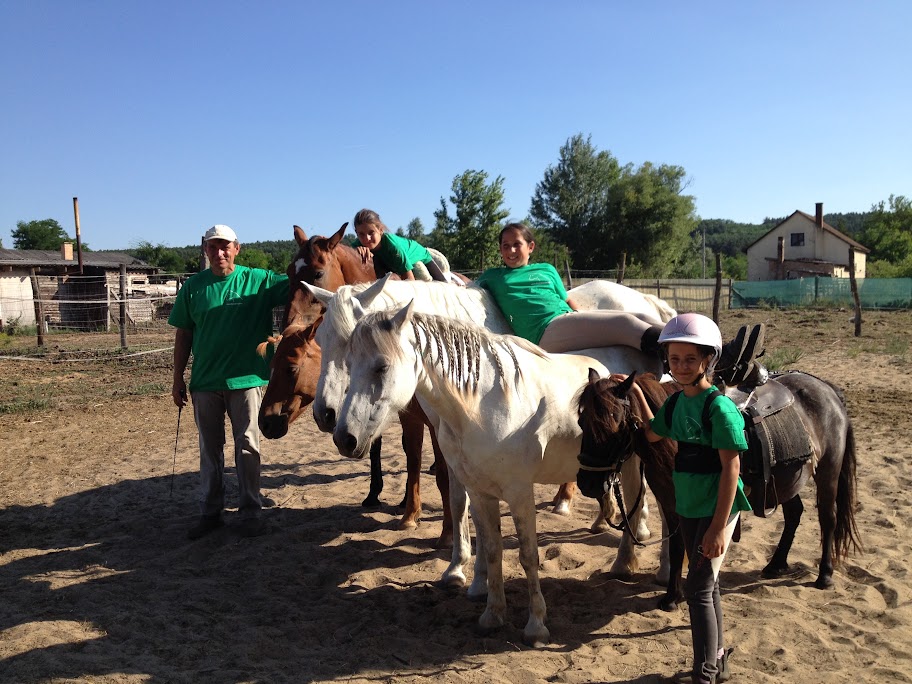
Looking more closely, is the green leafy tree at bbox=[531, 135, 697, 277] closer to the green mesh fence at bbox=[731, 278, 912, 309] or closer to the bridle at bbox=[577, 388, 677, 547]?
the green mesh fence at bbox=[731, 278, 912, 309]

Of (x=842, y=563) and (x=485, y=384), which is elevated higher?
(x=485, y=384)

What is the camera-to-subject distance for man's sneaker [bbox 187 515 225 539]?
15.4 ft

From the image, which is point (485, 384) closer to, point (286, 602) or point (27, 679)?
point (286, 602)

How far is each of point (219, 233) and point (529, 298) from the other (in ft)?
7.33

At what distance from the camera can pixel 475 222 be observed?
28.3 m

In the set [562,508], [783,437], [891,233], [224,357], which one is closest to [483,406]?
[783,437]

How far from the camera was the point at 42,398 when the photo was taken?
999cm

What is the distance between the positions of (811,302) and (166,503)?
1116 inches

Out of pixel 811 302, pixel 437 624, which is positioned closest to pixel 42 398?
pixel 437 624

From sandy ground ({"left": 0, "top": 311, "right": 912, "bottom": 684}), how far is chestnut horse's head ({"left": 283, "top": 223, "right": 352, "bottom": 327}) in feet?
5.47

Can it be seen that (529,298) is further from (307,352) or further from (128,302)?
(128,302)

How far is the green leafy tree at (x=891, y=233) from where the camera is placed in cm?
4266

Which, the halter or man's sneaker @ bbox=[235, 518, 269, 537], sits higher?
the halter

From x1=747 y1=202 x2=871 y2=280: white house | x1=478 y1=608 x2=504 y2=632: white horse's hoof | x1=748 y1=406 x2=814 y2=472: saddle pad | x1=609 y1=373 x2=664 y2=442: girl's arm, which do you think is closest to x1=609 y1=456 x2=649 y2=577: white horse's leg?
x1=748 y1=406 x2=814 y2=472: saddle pad
